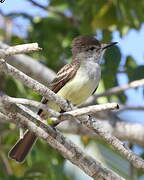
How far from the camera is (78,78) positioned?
204 inches

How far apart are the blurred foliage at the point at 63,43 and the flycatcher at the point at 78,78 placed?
0.48 feet

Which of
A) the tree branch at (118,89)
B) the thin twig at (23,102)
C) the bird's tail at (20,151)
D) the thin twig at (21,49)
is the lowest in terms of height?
the bird's tail at (20,151)

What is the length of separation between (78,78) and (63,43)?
146 cm

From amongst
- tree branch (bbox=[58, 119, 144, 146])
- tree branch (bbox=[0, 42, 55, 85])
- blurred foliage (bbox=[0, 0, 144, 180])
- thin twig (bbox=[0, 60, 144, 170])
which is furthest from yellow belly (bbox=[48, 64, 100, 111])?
thin twig (bbox=[0, 60, 144, 170])

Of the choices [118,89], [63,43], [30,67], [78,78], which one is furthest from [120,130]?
[63,43]

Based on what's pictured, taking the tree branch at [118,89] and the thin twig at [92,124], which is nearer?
the thin twig at [92,124]

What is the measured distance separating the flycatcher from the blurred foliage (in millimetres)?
146

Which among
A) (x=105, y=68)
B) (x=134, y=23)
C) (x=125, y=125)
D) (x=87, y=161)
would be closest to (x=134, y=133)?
(x=125, y=125)

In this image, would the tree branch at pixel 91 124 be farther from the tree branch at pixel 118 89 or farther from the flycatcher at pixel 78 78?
the tree branch at pixel 118 89

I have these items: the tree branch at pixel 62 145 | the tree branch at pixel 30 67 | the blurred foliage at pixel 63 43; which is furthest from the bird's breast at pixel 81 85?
the tree branch at pixel 62 145

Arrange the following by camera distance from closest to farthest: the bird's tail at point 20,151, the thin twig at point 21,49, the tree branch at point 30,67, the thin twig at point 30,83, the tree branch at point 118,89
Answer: the thin twig at point 21,49, the thin twig at point 30,83, the bird's tail at point 20,151, the tree branch at point 118,89, the tree branch at point 30,67

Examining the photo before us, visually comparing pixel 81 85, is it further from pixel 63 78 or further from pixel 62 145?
pixel 62 145

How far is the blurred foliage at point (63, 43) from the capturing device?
5.37 m

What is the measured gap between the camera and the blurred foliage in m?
5.37
